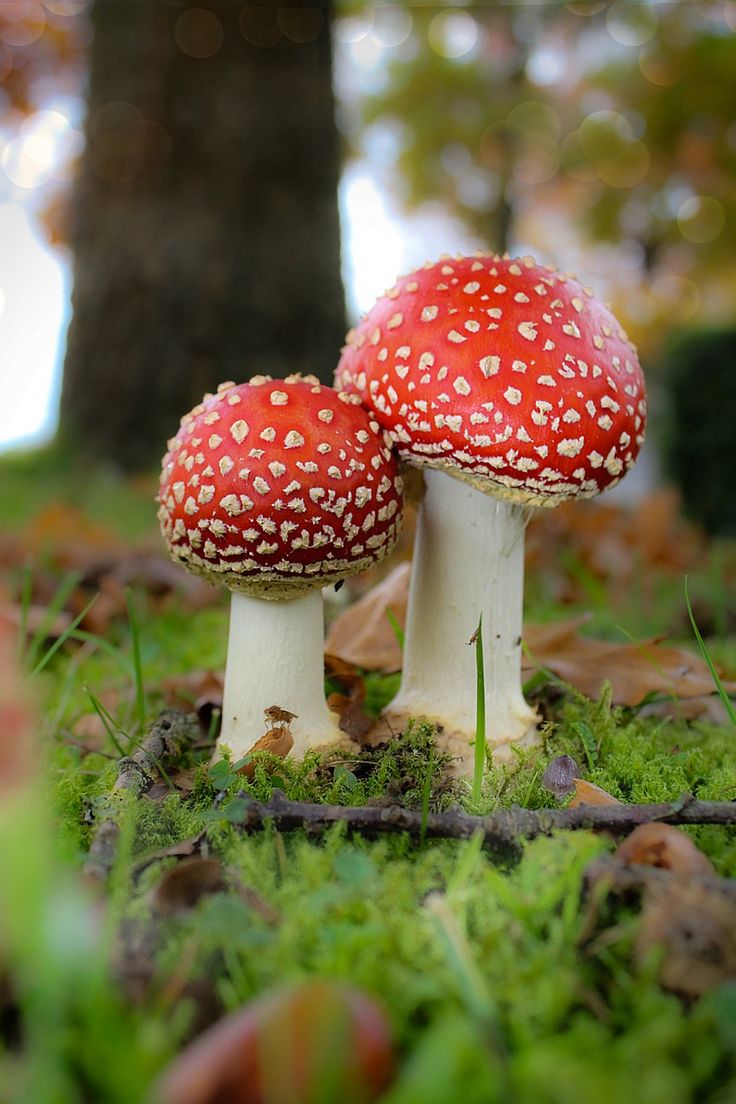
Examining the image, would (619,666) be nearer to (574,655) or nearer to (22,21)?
(574,655)

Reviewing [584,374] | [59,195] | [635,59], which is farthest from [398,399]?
[635,59]

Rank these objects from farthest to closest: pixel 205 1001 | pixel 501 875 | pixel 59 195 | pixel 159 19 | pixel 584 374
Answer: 1. pixel 59 195
2. pixel 159 19
3. pixel 584 374
4. pixel 501 875
5. pixel 205 1001

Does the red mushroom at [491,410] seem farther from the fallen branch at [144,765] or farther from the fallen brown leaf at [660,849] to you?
the fallen brown leaf at [660,849]

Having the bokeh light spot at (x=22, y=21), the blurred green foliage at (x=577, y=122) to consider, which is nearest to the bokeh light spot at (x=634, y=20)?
the blurred green foliage at (x=577, y=122)

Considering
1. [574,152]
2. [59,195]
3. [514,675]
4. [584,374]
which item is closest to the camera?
[584,374]

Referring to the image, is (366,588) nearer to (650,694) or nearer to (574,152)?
(650,694)
